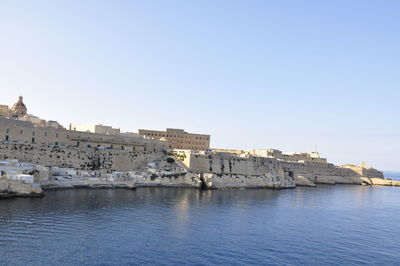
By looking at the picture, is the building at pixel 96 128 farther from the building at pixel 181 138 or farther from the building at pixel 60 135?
the building at pixel 181 138

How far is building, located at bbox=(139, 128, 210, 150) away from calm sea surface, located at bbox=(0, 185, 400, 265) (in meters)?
43.0

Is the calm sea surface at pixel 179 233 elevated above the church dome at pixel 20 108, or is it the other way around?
the church dome at pixel 20 108

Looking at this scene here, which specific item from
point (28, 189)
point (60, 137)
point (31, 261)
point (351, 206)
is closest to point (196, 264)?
point (31, 261)

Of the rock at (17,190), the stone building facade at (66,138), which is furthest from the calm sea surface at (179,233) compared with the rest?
the stone building facade at (66,138)

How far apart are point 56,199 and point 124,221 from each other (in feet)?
35.7

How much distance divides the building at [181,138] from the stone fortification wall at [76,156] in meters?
22.7

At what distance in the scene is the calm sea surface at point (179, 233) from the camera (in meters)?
20.3

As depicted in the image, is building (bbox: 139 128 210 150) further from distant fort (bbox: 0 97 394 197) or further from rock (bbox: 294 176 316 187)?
rock (bbox: 294 176 316 187)

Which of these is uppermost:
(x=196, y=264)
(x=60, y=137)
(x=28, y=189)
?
(x=60, y=137)

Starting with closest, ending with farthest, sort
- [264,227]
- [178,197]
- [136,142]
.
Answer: [264,227], [178,197], [136,142]

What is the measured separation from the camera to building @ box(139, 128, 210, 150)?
83.8 metres

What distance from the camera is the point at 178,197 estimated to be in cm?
4384

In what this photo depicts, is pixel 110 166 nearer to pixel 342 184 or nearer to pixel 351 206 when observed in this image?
pixel 351 206

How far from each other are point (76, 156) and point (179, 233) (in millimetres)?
30624
